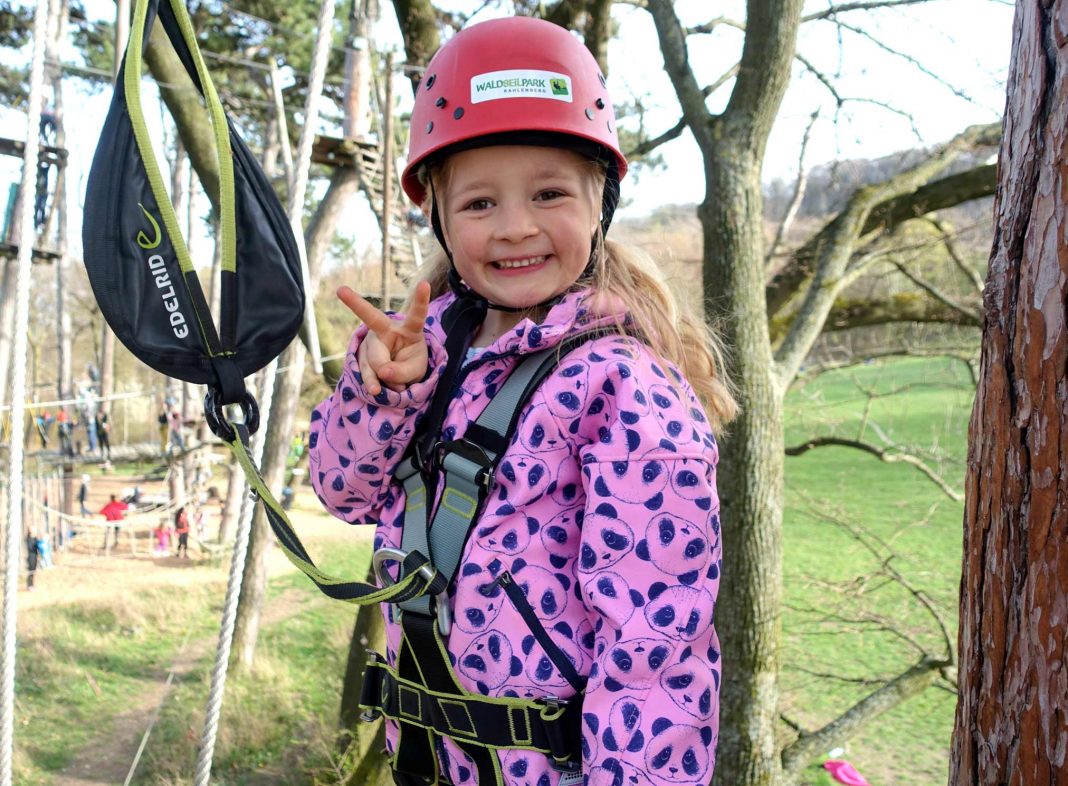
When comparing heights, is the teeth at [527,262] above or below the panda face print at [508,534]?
above

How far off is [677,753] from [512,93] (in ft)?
3.61

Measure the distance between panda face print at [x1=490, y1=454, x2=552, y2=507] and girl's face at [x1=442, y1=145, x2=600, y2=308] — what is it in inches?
12.8

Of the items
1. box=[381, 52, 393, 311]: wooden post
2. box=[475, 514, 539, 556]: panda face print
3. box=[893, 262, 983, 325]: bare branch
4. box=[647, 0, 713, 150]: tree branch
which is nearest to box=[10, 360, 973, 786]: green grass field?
box=[893, 262, 983, 325]: bare branch

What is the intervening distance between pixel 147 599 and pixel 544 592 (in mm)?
12362

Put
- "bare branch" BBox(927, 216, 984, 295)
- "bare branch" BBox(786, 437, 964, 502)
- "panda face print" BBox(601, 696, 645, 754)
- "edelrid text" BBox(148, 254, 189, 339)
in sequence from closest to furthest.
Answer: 1. "panda face print" BBox(601, 696, 645, 754)
2. "edelrid text" BBox(148, 254, 189, 339)
3. "bare branch" BBox(927, 216, 984, 295)
4. "bare branch" BBox(786, 437, 964, 502)

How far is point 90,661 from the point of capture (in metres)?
9.94

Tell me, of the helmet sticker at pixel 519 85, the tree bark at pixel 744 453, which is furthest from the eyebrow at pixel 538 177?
the tree bark at pixel 744 453

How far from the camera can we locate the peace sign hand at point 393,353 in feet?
4.68

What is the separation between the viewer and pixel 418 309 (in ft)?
4.55

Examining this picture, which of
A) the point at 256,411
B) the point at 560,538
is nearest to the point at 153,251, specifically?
the point at 256,411

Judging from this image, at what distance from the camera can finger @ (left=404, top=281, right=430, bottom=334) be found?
1.33 meters

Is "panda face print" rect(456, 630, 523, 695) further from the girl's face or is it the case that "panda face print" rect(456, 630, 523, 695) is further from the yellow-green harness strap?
the girl's face

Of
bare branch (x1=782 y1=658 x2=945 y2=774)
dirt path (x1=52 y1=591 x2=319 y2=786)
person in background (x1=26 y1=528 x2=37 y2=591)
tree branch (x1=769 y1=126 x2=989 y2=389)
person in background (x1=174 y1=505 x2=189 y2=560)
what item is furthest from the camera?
person in background (x1=174 y1=505 x2=189 y2=560)

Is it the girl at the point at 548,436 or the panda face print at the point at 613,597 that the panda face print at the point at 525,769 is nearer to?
the girl at the point at 548,436
